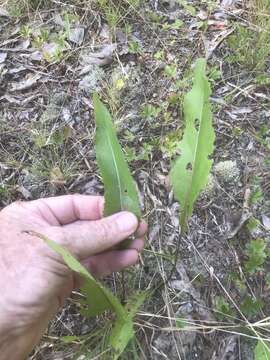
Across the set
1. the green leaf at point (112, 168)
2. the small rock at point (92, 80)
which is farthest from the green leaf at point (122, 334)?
the small rock at point (92, 80)

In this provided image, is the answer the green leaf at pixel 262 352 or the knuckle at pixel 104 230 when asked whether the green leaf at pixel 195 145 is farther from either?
the green leaf at pixel 262 352

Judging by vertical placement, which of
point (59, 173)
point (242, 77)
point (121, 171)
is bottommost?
point (59, 173)

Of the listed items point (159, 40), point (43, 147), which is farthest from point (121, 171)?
point (159, 40)

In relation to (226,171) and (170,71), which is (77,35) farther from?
(226,171)

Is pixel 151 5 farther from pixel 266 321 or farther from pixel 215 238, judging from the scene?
pixel 266 321

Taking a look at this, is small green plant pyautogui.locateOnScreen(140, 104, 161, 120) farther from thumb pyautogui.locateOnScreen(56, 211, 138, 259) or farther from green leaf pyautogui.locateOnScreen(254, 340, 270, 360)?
green leaf pyautogui.locateOnScreen(254, 340, 270, 360)

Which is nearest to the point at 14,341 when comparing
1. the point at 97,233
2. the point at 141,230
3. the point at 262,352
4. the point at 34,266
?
the point at 34,266
